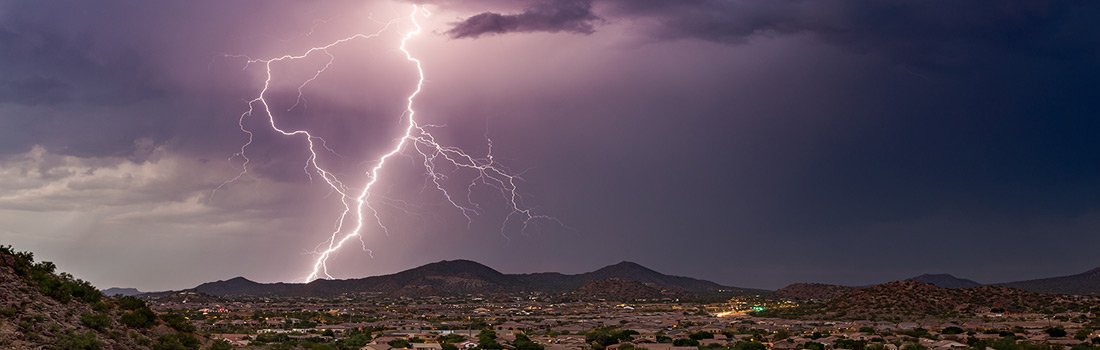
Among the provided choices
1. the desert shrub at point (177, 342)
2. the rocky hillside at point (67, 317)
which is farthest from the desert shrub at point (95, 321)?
the desert shrub at point (177, 342)

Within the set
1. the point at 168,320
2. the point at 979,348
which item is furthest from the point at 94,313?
the point at 979,348

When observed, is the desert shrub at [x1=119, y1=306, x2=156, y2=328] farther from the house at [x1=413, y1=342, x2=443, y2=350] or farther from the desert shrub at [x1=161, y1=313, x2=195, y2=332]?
the house at [x1=413, y1=342, x2=443, y2=350]

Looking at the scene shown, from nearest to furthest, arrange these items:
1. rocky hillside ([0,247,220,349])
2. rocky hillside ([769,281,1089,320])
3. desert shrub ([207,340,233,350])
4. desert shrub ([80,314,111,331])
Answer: rocky hillside ([0,247,220,349])
desert shrub ([80,314,111,331])
desert shrub ([207,340,233,350])
rocky hillside ([769,281,1089,320])

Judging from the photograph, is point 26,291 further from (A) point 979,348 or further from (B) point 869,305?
(B) point 869,305

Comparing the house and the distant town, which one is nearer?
the distant town

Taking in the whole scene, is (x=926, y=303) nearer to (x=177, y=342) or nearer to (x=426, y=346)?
(x=426, y=346)

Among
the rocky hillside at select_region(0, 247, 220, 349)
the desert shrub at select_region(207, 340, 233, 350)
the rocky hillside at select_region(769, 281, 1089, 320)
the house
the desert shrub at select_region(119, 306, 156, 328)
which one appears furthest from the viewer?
the rocky hillside at select_region(769, 281, 1089, 320)

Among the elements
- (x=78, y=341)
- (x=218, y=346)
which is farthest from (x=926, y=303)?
(x=78, y=341)

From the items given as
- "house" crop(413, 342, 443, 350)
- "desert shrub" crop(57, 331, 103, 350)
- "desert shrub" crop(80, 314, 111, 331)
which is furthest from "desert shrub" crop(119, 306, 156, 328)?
"house" crop(413, 342, 443, 350)

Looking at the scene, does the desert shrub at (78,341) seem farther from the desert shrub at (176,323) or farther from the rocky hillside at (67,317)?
the desert shrub at (176,323)
